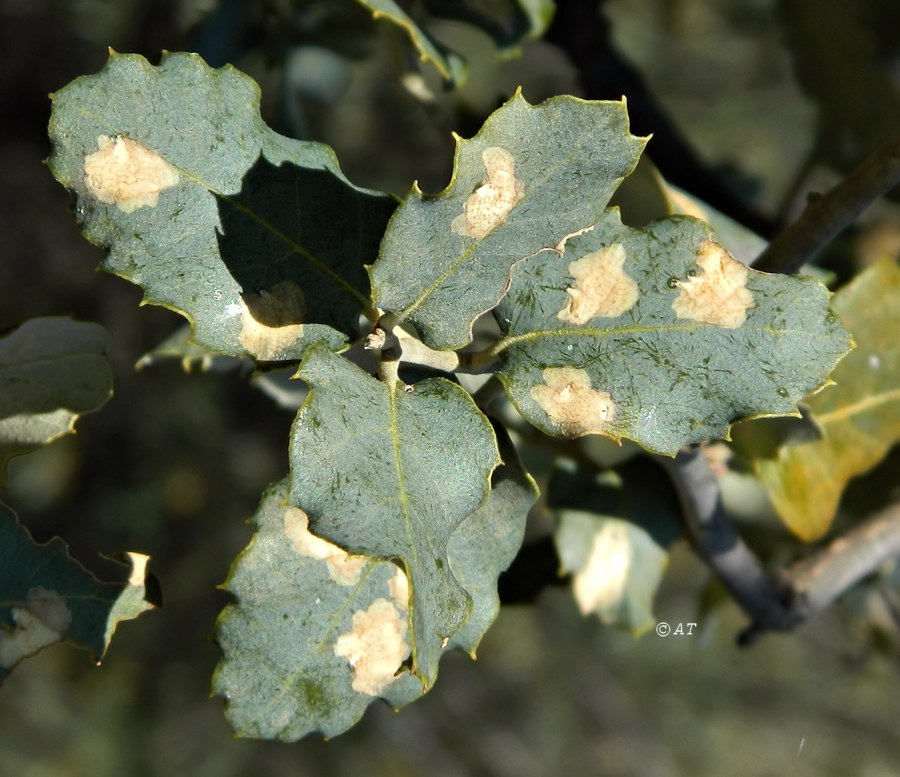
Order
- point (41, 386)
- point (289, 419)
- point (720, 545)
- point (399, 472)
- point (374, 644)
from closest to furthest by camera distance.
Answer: point (399, 472)
point (374, 644)
point (41, 386)
point (720, 545)
point (289, 419)

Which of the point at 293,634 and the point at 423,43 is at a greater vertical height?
the point at 423,43

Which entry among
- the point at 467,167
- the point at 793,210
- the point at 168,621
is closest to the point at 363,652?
the point at 467,167

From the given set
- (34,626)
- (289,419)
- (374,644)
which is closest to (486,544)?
(374,644)

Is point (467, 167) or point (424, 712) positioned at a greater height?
point (467, 167)

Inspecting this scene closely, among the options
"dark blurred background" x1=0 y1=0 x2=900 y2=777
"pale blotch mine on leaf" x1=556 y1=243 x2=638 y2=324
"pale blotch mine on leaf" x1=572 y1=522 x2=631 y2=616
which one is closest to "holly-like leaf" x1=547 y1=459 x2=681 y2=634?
"pale blotch mine on leaf" x1=572 y1=522 x2=631 y2=616

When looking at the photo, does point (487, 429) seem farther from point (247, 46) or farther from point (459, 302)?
point (247, 46)

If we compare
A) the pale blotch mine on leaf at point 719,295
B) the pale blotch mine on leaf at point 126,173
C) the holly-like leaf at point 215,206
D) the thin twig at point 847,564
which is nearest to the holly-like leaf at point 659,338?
the pale blotch mine on leaf at point 719,295

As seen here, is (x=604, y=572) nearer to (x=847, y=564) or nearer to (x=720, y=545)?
(x=720, y=545)

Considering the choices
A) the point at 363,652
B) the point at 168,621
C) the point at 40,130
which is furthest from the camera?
the point at 168,621
